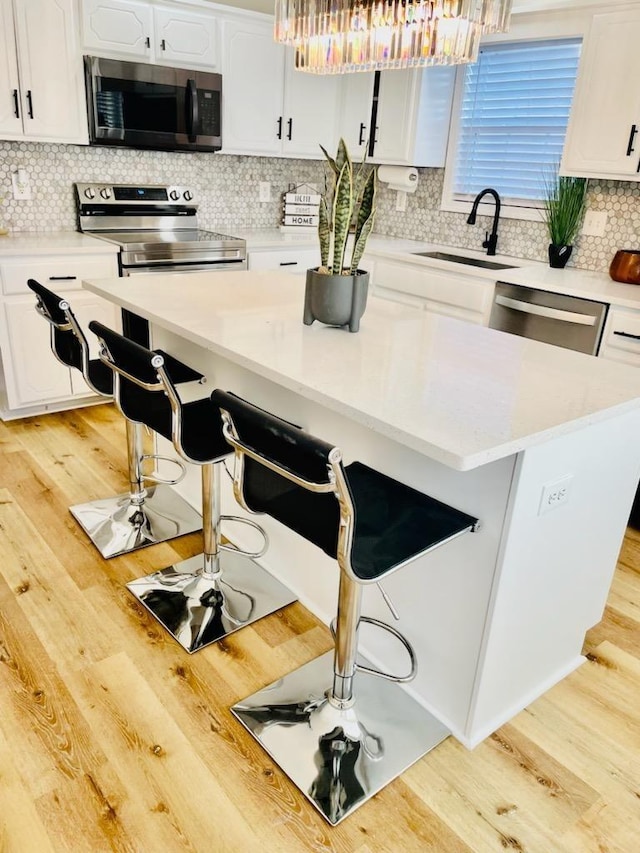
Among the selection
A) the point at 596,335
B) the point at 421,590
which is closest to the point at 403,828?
the point at 421,590

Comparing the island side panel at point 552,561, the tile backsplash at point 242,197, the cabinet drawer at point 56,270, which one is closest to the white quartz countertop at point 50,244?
the cabinet drawer at point 56,270

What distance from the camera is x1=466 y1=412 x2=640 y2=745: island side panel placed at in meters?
1.64

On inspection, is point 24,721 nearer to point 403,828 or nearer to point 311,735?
point 311,735

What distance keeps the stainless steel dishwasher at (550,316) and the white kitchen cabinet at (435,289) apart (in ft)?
0.28

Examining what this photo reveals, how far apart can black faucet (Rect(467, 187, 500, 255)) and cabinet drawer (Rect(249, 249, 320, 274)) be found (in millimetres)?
1082

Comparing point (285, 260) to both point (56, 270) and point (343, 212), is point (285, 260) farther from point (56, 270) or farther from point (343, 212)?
point (343, 212)

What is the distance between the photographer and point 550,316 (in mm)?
3371

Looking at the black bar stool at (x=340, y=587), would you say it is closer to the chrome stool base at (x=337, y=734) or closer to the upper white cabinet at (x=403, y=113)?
the chrome stool base at (x=337, y=734)

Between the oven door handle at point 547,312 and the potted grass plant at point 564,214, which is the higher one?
the potted grass plant at point 564,214

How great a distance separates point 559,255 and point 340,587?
2923mm

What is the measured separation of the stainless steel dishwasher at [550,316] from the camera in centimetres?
322

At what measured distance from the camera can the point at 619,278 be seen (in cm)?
349

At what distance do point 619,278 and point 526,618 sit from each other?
7.73ft

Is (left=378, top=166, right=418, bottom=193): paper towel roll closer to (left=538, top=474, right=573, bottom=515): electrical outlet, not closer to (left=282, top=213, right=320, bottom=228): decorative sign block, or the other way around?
(left=282, top=213, right=320, bottom=228): decorative sign block
